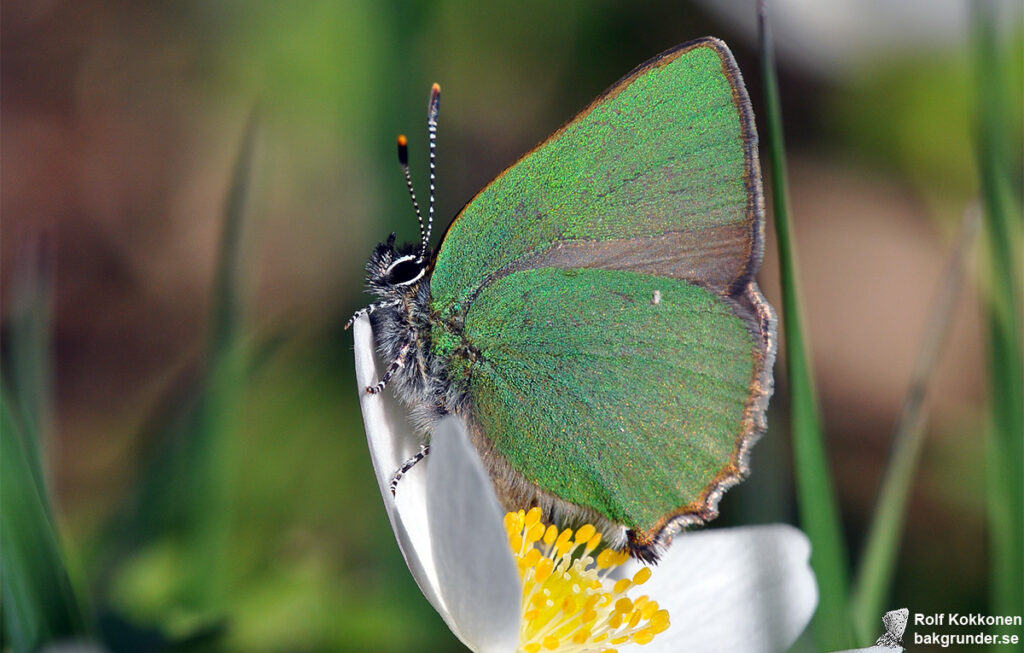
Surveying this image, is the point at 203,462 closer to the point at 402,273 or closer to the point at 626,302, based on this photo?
the point at 402,273

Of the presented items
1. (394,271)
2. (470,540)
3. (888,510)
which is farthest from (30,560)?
(888,510)

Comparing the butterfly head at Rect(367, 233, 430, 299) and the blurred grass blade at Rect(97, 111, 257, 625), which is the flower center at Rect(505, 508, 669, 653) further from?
the blurred grass blade at Rect(97, 111, 257, 625)

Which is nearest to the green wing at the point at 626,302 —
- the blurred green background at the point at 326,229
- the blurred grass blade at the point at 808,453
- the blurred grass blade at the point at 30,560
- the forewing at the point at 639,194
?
the forewing at the point at 639,194

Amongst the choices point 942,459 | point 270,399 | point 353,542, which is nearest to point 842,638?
point 353,542

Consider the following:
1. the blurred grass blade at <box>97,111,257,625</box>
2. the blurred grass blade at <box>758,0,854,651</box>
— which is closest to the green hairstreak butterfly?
the blurred grass blade at <box>758,0,854,651</box>

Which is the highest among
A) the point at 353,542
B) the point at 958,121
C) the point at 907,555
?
the point at 958,121

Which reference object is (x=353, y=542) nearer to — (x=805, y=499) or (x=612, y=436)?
(x=612, y=436)
